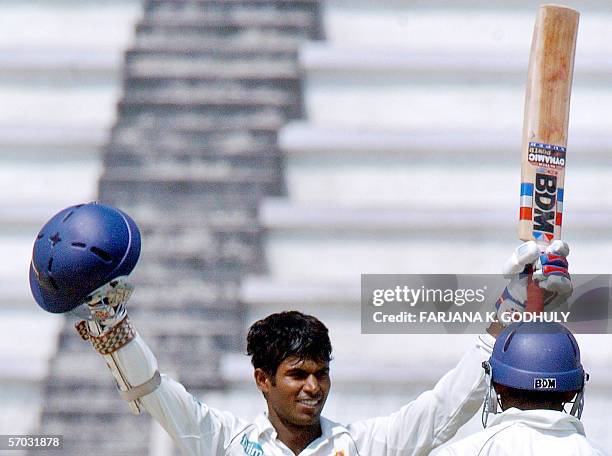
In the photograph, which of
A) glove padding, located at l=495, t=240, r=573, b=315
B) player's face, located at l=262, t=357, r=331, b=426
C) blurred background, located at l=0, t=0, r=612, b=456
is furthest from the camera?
blurred background, located at l=0, t=0, r=612, b=456

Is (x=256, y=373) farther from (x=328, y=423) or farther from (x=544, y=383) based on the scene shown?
(x=544, y=383)

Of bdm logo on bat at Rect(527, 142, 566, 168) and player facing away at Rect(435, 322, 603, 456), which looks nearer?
player facing away at Rect(435, 322, 603, 456)

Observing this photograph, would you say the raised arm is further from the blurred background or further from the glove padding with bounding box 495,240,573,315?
the blurred background

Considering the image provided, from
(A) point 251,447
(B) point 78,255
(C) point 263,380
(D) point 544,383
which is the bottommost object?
(A) point 251,447

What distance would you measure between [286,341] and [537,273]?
52 centimetres

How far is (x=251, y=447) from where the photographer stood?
6.45 feet

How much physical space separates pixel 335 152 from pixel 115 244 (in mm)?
1643

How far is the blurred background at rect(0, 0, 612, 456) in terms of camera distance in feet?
10.7

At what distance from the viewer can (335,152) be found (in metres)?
3.46

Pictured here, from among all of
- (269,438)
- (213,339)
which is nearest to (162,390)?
(269,438)

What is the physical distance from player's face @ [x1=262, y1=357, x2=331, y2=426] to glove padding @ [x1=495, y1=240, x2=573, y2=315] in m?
0.38

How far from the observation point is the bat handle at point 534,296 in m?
2.15

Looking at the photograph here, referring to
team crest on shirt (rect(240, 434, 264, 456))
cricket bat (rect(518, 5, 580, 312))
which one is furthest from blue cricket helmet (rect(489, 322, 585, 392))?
cricket bat (rect(518, 5, 580, 312))

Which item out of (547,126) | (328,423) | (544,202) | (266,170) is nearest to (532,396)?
(328,423)
